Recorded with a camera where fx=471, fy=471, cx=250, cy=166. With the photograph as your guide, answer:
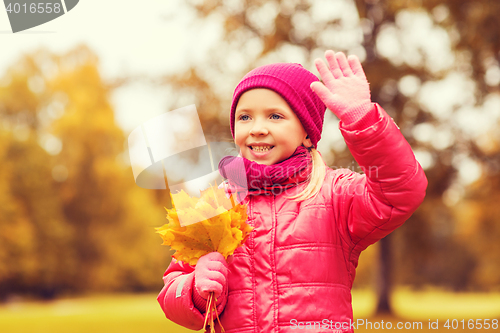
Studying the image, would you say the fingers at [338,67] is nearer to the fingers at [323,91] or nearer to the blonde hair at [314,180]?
the fingers at [323,91]

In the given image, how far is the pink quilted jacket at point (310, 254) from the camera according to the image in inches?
77.0

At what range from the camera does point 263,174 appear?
2.26m

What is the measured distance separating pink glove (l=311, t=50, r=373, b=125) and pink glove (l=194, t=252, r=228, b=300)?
2.56ft

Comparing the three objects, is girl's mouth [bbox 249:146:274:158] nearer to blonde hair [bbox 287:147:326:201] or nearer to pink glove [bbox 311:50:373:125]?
blonde hair [bbox 287:147:326:201]

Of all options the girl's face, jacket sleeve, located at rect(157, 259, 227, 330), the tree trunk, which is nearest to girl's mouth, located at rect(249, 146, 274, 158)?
the girl's face

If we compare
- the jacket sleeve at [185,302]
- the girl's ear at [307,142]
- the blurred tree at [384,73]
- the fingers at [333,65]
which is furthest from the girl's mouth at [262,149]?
the blurred tree at [384,73]

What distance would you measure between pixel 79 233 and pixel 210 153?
2216 cm

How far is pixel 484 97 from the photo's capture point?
1087 centimetres

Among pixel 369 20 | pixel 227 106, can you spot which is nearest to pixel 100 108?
pixel 227 106

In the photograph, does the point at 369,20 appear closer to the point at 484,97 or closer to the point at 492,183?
the point at 484,97

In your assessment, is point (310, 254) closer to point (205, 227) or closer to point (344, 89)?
point (205, 227)

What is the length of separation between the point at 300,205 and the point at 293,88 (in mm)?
599

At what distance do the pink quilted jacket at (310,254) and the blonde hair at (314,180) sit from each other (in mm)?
29

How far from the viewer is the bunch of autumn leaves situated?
195 centimetres
